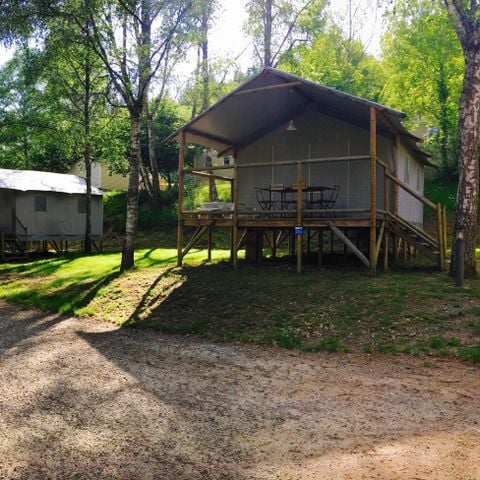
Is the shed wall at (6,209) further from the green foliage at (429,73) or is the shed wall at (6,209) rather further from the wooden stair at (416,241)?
the green foliage at (429,73)

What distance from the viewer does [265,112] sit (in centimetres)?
1418

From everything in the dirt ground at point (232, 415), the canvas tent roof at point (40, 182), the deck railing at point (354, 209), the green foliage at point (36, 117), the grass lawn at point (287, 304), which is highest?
the green foliage at point (36, 117)

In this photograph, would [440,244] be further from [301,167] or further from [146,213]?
[146,213]

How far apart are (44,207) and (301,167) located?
49.8 feet

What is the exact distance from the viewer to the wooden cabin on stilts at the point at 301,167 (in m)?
12.4

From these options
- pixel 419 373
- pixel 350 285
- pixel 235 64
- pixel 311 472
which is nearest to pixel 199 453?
pixel 311 472

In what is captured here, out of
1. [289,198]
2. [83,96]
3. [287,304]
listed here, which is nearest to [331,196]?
[289,198]

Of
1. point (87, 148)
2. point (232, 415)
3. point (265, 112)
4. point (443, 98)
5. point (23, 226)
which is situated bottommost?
point (232, 415)

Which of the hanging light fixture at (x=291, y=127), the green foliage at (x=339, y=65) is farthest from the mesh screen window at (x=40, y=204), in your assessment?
the hanging light fixture at (x=291, y=127)

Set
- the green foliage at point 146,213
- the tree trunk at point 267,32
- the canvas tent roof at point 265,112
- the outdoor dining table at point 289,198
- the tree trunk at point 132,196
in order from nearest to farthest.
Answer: the canvas tent roof at point 265,112 < the outdoor dining table at point 289,198 < the tree trunk at point 132,196 < the tree trunk at point 267,32 < the green foliage at point 146,213

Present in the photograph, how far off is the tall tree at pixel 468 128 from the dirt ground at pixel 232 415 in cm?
495

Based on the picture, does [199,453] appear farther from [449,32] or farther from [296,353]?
[449,32]

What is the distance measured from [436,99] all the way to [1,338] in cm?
2649


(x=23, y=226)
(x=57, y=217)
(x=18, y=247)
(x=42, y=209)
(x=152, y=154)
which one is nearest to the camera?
(x=23, y=226)
